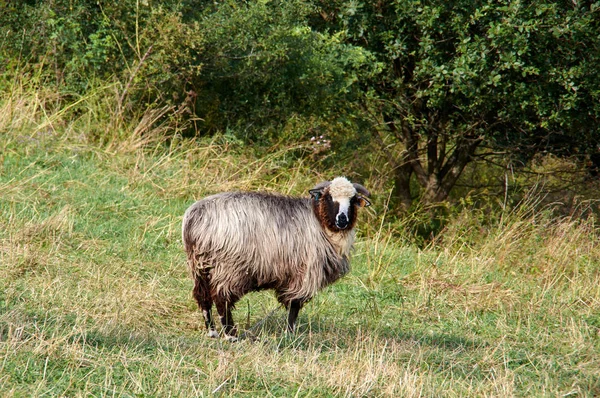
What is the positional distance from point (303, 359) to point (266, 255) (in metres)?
1.06

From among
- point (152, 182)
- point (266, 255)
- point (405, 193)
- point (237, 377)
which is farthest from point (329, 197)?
point (405, 193)

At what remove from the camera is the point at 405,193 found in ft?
44.9

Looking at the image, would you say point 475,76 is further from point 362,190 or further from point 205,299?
point 205,299

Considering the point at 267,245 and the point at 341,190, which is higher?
the point at 341,190

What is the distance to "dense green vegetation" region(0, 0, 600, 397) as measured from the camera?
5.78m

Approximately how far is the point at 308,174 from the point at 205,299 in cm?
465

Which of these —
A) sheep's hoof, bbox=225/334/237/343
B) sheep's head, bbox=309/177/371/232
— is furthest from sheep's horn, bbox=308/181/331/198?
sheep's hoof, bbox=225/334/237/343

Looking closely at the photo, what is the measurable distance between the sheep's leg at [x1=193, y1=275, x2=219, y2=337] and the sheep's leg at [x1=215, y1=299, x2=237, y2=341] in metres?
0.10

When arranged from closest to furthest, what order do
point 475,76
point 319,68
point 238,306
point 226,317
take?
point 226,317, point 238,306, point 475,76, point 319,68

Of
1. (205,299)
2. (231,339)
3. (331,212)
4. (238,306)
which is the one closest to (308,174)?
(238,306)

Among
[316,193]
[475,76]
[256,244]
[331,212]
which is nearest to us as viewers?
[256,244]

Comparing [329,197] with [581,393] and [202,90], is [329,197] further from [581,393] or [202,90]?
[202,90]

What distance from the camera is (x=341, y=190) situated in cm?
662

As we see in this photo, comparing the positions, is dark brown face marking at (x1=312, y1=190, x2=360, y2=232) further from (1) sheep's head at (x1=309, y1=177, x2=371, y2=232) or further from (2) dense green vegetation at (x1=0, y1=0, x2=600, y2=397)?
(2) dense green vegetation at (x1=0, y1=0, x2=600, y2=397)
